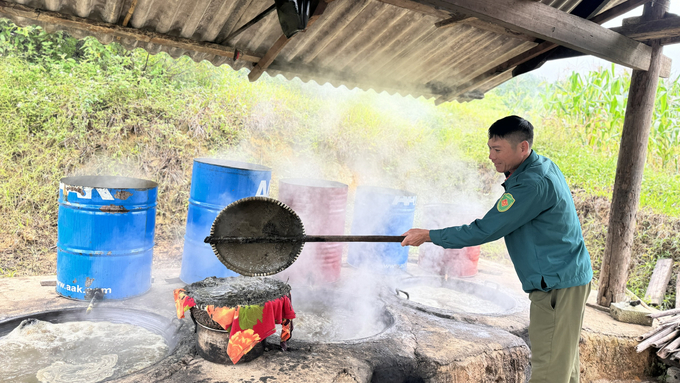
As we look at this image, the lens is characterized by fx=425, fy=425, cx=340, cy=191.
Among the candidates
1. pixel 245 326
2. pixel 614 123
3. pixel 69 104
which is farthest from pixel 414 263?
pixel 614 123

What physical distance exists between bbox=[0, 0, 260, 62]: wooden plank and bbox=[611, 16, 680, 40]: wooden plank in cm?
411

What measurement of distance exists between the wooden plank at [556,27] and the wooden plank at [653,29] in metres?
0.09

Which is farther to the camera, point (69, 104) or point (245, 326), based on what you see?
point (69, 104)

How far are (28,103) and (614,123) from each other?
42.2 feet

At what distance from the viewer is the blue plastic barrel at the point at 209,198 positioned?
4488 mm

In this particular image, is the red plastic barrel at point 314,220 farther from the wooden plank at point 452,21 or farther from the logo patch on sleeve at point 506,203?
the logo patch on sleeve at point 506,203

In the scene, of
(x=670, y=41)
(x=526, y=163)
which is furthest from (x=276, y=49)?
(x=670, y=41)

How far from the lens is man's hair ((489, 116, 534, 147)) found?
2990 millimetres

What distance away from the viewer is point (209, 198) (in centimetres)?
453

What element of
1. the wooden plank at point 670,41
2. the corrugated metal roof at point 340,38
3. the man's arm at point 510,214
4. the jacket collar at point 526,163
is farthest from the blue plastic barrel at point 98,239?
the wooden plank at point 670,41

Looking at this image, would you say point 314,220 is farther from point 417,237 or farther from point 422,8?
point 422,8

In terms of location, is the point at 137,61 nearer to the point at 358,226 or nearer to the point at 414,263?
the point at 358,226

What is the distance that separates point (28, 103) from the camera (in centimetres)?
692

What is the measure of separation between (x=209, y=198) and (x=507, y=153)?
300 cm
